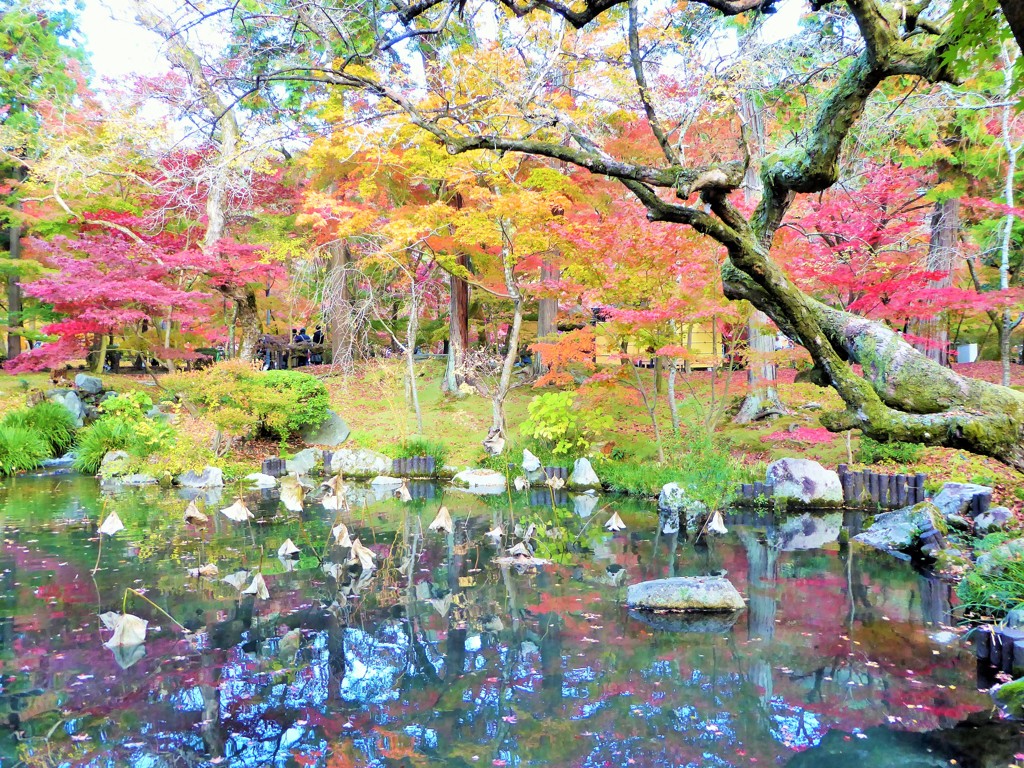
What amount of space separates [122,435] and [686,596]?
10378 mm

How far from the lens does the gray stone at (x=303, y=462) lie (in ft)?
38.4

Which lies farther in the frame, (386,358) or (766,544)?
(386,358)

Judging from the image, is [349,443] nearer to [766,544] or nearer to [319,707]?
[766,544]

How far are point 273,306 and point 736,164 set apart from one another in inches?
641

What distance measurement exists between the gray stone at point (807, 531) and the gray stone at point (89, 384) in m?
13.3

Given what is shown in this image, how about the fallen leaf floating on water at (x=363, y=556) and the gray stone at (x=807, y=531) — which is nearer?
the fallen leaf floating on water at (x=363, y=556)

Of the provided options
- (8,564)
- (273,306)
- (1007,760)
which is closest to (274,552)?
(8,564)

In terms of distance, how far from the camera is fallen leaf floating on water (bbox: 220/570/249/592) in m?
5.62

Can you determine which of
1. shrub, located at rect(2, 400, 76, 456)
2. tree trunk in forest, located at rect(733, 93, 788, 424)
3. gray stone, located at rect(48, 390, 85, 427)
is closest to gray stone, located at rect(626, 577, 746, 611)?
tree trunk in forest, located at rect(733, 93, 788, 424)

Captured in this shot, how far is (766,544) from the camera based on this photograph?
7.32 metres

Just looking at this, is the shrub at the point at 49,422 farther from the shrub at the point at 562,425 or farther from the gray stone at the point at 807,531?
the gray stone at the point at 807,531

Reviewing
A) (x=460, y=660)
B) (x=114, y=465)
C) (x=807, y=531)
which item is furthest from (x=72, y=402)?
(x=807, y=531)

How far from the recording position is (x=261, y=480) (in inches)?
426

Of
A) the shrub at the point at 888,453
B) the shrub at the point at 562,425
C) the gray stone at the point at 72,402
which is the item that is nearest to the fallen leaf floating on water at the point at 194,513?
the shrub at the point at 562,425
